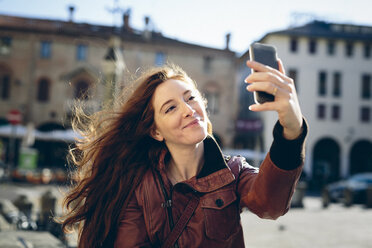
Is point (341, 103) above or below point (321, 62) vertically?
below

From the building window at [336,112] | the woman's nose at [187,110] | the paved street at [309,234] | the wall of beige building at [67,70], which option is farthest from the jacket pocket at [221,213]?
the building window at [336,112]

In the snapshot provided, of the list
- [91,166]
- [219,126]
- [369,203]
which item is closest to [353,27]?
[219,126]

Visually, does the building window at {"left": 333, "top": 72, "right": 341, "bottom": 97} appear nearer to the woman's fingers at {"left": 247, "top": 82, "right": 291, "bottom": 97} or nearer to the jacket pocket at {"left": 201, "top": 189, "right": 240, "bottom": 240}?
the jacket pocket at {"left": 201, "top": 189, "right": 240, "bottom": 240}

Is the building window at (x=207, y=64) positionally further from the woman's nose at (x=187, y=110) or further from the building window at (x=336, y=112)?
the woman's nose at (x=187, y=110)

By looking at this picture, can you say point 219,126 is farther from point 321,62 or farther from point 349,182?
point 349,182

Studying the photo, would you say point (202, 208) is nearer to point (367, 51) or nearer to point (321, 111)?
point (321, 111)

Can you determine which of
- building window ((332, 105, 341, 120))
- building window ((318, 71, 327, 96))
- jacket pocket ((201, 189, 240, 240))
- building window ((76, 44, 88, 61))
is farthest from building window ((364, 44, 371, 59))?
jacket pocket ((201, 189, 240, 240))

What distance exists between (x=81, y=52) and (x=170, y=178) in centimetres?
3247

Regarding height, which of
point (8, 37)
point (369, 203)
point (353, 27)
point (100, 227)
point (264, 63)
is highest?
point (353, 27)

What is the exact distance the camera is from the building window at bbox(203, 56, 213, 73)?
114ft

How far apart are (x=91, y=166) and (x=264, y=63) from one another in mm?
1464

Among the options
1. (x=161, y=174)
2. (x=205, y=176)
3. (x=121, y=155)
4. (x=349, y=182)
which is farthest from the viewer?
(x=349, y=182)

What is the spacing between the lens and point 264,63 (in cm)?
160

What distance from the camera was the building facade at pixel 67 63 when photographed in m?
32.2
